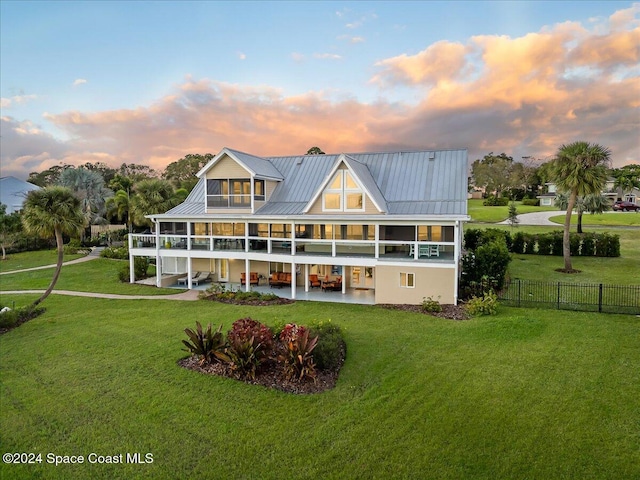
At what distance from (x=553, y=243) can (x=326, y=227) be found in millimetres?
22273

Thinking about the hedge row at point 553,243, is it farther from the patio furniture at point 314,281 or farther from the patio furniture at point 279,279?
the patio furniture at point 279,279

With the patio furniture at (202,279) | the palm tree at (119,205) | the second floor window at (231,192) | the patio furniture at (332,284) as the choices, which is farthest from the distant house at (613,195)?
the palm tree at (119,205)

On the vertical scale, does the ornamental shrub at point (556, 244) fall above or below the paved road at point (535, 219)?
below

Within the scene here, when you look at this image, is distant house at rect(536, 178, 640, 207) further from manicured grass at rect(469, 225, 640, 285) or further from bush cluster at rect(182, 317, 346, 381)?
bush cluster at rect(182, 317, 346, 381)

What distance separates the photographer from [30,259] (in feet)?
121

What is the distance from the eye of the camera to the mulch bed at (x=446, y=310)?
16.5 m

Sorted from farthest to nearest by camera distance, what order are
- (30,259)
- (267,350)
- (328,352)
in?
(30,259) < (267,350) < (328,352)

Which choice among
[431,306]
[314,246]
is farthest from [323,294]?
[431,306]

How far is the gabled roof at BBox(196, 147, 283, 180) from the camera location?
923 inches

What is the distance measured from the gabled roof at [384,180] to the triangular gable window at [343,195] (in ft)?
1.52

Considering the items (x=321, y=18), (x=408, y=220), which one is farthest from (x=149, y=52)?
(x=408, y=220)

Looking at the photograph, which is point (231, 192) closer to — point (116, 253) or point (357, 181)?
point (357, 181)

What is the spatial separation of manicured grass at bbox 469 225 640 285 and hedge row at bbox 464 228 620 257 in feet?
2.97

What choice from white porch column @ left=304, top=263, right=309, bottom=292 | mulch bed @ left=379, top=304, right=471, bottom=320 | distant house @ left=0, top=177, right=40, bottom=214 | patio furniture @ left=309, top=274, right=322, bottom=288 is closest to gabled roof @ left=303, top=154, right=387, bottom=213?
white porch column @ left=304, top=263, right=309, bottom=292
